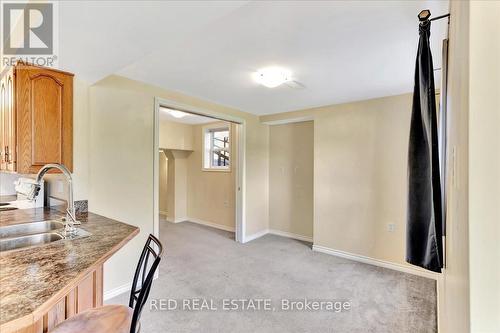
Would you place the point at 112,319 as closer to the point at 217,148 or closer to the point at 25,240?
the point at 25,240

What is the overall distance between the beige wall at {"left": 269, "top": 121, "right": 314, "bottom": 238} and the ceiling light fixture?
1.98 meters

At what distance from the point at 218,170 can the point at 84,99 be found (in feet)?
10.7

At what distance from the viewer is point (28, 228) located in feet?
5.74

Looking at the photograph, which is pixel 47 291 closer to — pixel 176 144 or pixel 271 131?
pixel 271 131

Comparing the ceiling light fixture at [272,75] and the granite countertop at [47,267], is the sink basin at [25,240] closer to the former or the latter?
the granite countertop at [47,267]

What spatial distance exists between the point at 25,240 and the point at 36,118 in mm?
943

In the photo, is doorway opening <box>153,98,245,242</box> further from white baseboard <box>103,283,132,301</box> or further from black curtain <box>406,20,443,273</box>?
black curtain <box>406,20,443,273</box>

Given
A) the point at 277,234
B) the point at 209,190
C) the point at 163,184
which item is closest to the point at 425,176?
the point at 277,234

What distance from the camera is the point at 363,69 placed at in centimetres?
240

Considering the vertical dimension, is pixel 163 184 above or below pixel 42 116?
below

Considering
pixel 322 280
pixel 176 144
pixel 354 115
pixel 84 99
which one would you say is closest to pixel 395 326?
pixel 322 280

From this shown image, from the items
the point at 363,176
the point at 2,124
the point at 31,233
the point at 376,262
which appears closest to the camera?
the point at 31,233

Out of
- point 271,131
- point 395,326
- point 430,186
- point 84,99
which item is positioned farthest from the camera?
point 271,131
